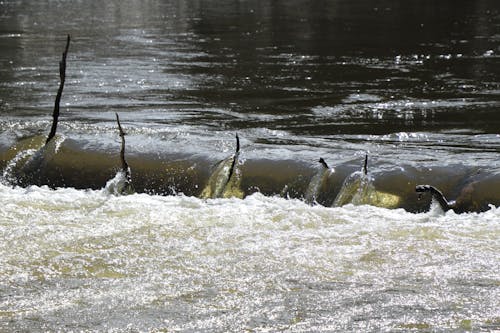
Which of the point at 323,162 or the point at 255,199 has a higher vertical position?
the point at 323,162

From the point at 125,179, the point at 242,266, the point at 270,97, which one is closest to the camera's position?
the point at 242,266

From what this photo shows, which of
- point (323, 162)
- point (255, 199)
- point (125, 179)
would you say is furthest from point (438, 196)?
point (125, 179)

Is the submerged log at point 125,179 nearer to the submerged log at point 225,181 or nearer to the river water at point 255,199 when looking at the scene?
the river water at point 255,199

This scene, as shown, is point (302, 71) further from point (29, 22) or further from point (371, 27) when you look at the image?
point (29, 22)

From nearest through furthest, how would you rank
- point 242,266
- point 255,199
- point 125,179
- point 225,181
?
point 242,266 < point 255,199 < point 225,181 < point 125,179

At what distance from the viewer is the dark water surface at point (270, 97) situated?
8992 millimetres

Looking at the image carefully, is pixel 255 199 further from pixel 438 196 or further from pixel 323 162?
pixel 438 196

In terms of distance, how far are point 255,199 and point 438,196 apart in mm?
1559

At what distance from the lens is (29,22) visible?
25938mm

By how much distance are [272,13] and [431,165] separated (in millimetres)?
20551

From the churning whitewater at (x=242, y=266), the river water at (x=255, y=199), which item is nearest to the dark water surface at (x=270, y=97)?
the river water at (x=255, y=199)

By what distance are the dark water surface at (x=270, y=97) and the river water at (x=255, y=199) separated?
0.12ft

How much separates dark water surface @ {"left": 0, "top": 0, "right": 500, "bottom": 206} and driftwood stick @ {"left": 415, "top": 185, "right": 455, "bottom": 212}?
0.23 meters

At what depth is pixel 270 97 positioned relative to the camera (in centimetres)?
1334
